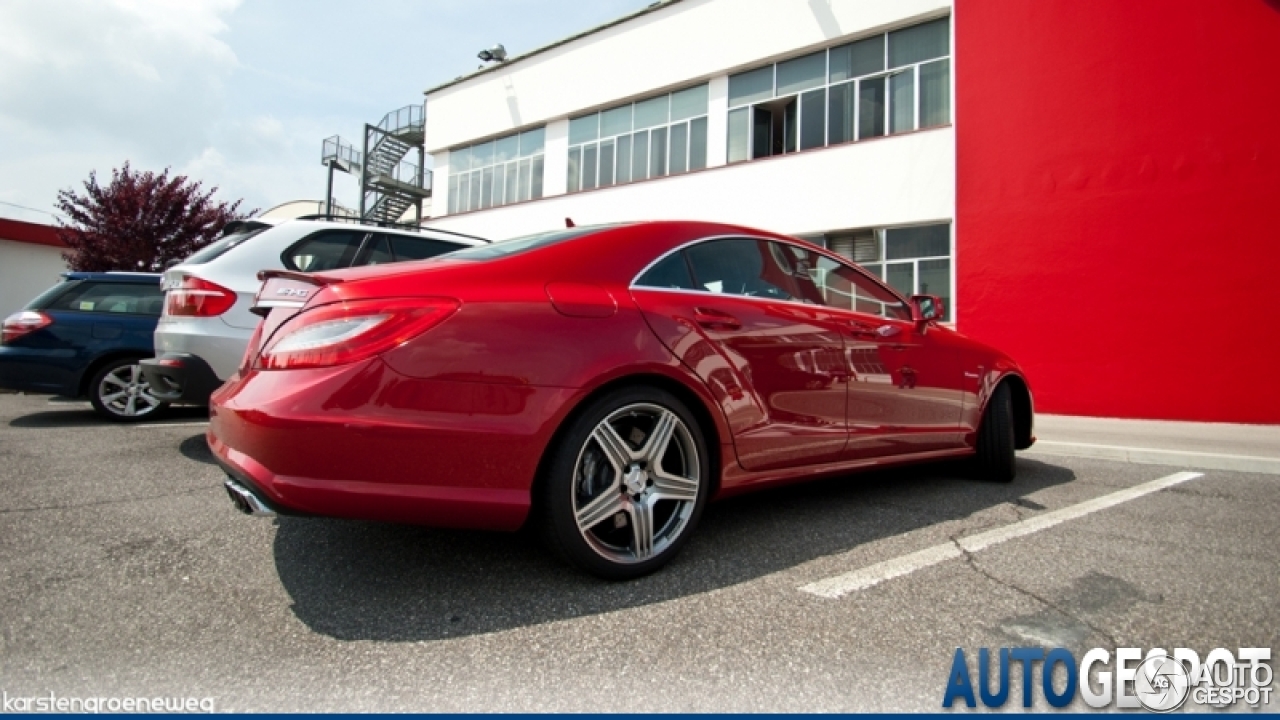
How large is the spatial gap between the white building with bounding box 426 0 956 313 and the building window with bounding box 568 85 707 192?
0.03 meters

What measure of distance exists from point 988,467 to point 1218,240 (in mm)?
7083

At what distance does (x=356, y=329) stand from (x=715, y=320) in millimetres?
1300

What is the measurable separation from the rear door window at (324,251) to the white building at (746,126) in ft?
28.5

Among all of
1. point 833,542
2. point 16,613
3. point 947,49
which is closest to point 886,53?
point 947,49

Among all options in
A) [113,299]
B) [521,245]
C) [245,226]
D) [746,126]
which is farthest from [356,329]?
[746,126]

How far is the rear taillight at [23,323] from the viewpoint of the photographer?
5695mm

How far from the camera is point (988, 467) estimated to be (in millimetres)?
4117

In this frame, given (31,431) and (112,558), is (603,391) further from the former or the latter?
(31,431)

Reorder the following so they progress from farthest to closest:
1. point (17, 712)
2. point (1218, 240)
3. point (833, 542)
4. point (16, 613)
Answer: point (1218, 240)
point (833, 542)
point (16, 613)
point (17, 712)

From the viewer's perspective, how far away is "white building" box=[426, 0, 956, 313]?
35.3ft

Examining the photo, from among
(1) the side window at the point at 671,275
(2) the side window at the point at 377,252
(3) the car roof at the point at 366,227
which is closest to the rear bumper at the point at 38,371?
(3) the car roof at the point at 366,227

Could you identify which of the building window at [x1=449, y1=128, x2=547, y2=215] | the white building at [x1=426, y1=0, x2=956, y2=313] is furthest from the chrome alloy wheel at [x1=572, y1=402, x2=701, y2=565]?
the building window at [x1=449, y1=128, x2=547, y2=215]

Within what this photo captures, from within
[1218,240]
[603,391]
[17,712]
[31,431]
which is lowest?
[17,712]

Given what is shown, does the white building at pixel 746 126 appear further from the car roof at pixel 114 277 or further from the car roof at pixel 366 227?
the car roof at pixel 114 277
